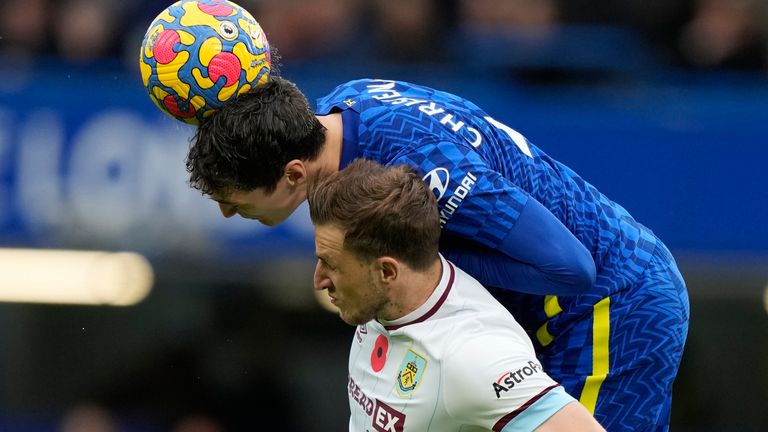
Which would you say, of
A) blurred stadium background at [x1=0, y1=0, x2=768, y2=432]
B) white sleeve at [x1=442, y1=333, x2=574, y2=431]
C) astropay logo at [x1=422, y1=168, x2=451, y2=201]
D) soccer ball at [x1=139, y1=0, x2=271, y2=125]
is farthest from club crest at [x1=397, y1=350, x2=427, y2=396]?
blurred stadium background at [x1=0, y1=0, x2=768, y2=432]

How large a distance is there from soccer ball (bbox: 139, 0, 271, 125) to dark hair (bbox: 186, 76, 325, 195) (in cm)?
5

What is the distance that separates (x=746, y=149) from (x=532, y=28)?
163 cm

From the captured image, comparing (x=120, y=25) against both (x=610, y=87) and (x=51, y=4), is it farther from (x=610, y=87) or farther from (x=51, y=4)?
(x=610, y=87)

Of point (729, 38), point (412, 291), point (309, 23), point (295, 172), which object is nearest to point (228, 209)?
point (295, 172)

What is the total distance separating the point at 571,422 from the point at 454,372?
0.34 metres

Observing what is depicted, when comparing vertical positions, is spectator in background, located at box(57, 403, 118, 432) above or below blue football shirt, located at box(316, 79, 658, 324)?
below

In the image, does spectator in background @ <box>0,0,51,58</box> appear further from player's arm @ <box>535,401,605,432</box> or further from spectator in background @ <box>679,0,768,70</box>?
player's arm @ <box>535,401,605,432</box>

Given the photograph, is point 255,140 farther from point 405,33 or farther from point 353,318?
point 405,33

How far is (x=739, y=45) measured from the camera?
919cm

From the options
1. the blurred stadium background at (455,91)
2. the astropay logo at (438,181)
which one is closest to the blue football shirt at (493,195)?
the astropay logo at (438,181)

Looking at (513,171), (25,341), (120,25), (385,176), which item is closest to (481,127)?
(513,171)

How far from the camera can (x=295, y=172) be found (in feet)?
13.2

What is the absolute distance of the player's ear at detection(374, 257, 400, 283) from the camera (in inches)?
146

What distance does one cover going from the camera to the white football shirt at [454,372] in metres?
3.56
